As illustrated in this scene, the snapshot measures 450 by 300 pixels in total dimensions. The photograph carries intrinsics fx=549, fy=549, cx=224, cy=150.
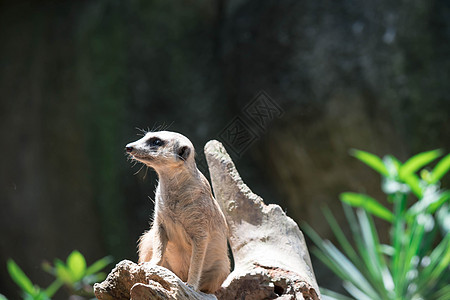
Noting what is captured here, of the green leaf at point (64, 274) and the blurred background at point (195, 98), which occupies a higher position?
the blurred background at point (195, 98)

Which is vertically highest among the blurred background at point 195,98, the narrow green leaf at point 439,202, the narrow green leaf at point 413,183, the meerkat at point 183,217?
the blurred background at point 195,98

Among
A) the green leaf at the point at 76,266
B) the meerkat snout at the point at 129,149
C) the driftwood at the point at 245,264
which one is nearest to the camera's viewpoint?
the driftwood at the point at 245,264

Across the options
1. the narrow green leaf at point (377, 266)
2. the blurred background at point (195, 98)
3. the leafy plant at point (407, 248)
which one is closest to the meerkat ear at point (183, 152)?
the leafy plant at point (407, 248)

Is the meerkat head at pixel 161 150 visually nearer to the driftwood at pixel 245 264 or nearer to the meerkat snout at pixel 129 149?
the meerkat snout at pixel 129 149

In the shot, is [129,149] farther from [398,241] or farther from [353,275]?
[353,275]

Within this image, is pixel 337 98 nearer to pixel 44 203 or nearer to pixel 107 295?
pixel 44 203

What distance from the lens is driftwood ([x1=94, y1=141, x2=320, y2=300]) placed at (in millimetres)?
1579

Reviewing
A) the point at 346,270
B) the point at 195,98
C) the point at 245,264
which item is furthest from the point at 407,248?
the point at 195,98

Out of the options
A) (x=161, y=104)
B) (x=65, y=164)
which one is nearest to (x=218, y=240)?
(x=161, y=104)

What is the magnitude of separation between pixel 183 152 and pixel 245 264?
1.63 feet

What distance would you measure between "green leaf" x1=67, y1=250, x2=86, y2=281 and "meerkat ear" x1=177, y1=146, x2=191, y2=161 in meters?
1.57

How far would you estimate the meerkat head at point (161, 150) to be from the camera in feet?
5.79

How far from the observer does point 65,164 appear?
17.9 ft

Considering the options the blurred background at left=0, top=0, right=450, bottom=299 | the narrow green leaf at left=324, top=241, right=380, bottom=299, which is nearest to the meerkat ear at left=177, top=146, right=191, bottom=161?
the narrow green leaf at left=324, top=241, right=380, bottom=299
